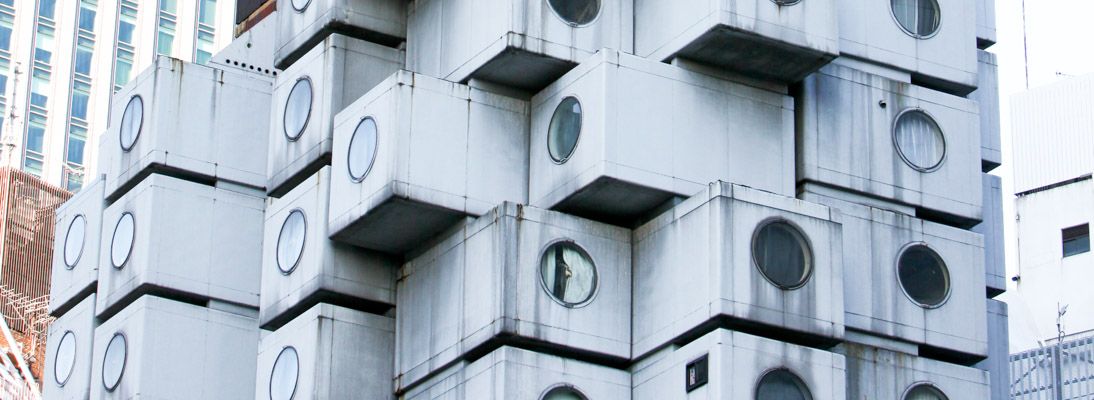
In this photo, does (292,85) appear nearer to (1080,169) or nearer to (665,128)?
(665,128)

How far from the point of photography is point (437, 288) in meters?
48.3

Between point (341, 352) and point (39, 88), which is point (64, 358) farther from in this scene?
point (39, 88)

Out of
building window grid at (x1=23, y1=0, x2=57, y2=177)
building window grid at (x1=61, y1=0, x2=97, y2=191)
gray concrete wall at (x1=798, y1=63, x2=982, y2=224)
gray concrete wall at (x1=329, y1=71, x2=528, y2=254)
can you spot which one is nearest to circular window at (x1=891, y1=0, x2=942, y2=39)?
gray concrete wall at (x1=798, y1=63, x2=982, y2=224)

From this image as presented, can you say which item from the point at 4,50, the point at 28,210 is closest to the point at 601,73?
the point at 28,210

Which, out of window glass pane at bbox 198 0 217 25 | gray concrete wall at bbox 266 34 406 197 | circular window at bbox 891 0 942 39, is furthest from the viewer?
window glass pane at bbox 198 0 217 25

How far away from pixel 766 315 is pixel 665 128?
4.38 m

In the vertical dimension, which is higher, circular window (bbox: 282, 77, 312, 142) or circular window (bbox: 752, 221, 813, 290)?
circular window (bbox: 282, 77, 312, 142)

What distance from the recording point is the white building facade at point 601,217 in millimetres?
45438

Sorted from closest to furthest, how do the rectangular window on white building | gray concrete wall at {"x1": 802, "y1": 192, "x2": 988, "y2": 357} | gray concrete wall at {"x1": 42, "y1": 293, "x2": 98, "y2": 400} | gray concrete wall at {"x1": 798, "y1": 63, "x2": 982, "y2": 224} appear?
gray concrete wall at {"x1": 802, "y1": 192, "x2": 988, "y2": 357} < gray concrete wall at {"x1": 798, "y1": 63, "x2": 982, "y2": 224} < gray concrete wall at {"x1": 42, "y1": 293, "x2": 98, "y2": 400} < the rectangular window on white building

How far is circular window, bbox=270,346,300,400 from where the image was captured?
4953 cm

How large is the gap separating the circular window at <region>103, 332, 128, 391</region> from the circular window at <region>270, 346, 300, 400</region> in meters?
4.96

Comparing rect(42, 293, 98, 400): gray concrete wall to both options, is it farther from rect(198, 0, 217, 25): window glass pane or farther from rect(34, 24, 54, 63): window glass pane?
rect(198, 0, 217, 25): window glass pane

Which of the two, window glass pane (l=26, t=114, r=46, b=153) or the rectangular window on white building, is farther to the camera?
window glass pane (l=26, t=114, r=46, b=153)

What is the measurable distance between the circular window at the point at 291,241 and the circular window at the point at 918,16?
12.8 metres
